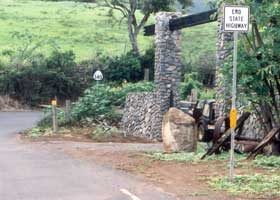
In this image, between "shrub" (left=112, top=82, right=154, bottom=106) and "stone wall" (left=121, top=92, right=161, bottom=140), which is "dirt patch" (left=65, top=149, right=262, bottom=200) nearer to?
"stone wall" (left=121, top=92, right=161, bottom=140)

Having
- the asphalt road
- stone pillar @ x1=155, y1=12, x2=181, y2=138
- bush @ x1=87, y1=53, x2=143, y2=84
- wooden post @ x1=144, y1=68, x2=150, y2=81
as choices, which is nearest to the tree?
bush @ x1=87, y1=53, x2=143, y2=84

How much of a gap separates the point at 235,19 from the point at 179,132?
7202mm

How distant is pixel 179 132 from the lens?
64.7 feet

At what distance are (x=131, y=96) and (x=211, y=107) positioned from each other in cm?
976

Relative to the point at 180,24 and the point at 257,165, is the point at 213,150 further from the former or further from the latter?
the point at 180,24

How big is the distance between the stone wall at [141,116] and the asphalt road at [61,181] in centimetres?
919

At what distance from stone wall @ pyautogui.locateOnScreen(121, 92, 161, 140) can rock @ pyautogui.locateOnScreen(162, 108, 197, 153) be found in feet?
30.7

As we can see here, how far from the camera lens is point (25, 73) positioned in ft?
153

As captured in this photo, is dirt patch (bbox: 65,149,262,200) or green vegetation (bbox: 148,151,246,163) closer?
dirt patch (bbox: 65,149,262,200)

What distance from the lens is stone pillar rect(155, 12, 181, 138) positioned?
29.0 metres

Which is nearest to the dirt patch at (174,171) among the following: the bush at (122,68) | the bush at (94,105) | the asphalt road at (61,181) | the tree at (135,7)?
the asphalt road at (61,181)

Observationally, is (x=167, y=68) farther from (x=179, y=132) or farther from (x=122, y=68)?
(x=122, y=68)

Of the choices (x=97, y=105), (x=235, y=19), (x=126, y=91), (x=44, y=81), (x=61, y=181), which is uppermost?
(x=235, y=19)

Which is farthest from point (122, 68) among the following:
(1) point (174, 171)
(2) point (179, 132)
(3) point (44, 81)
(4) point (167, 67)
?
(1) point (174, 171)
